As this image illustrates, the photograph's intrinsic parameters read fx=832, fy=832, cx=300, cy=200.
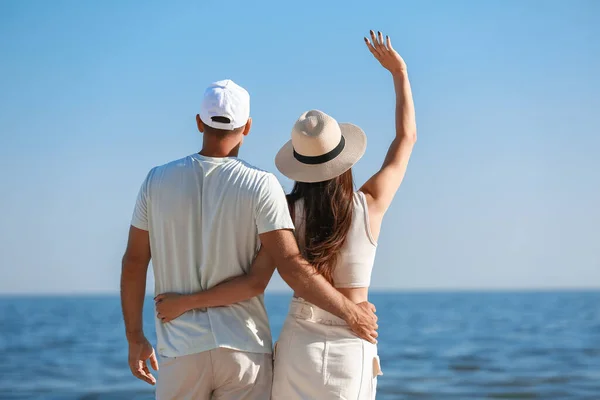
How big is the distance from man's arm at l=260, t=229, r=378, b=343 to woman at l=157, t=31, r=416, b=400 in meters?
0.07

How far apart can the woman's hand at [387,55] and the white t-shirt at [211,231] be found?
99cm

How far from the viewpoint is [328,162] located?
10.8 ft

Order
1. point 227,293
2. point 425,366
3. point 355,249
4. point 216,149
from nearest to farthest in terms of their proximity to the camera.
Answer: point 227,293, point 216,149, point 355,249, point 425,366

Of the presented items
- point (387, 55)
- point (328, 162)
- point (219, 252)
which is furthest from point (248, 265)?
point (387, 55)

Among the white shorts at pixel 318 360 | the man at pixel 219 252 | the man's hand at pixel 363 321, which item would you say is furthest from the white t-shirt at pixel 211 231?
the man's hand at pixel 363 321

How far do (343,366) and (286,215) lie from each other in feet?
2.07

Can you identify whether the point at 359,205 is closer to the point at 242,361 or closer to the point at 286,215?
the point at 286,215

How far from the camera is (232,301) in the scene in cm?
301

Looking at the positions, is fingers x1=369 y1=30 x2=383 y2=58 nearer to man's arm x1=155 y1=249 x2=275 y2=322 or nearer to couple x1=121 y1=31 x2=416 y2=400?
couple x1=121 y1=31 x2=416 y2=400

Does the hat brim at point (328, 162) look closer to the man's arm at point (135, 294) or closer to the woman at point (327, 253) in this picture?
the woman at point (327, 253)

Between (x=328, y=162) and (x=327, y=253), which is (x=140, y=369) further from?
(x=328, y=162)

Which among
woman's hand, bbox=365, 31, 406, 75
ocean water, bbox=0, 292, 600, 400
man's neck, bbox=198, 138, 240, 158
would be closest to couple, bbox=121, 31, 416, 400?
man's neck, bbox=198, 138, 240, 158

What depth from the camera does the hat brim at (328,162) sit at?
3260mm

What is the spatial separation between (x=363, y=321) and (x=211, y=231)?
26.5 inches
